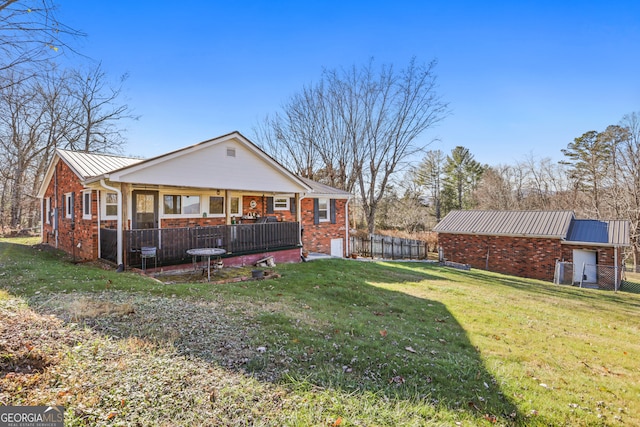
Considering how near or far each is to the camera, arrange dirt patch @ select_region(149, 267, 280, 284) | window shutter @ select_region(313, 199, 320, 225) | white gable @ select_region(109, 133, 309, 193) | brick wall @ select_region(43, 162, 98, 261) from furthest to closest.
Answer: window shutter @ select_region(313, 199, 320, 225), brick wall @ select_region(43, 162, 98, 261), white gable @ select_region(109, 133, 309, 193), dirt patch @ select_region(149, 267, 280, 284)

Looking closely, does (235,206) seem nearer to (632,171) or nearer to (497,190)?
(632,171)

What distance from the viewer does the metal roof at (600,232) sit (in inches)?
642

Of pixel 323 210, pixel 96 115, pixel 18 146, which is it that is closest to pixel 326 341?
pixel 323 210

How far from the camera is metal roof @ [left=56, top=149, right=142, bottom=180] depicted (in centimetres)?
1033

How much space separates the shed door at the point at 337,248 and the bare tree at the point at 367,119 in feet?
24.0

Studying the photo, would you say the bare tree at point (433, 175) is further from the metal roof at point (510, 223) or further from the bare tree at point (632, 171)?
the bare tree at point (632, 171)

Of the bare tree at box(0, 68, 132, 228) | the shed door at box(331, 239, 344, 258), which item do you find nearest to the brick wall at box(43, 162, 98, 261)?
the shed door at box(331, 239, 344, 258)

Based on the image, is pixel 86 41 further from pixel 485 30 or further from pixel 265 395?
pixel 485 30

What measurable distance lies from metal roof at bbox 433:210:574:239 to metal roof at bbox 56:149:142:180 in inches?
765

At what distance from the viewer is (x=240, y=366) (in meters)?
3.34

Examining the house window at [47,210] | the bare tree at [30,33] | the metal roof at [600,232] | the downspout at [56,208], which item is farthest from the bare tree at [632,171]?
the house window at [47,210]

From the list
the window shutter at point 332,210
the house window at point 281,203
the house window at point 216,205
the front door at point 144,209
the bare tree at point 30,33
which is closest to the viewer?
the bare tree at point 30,33

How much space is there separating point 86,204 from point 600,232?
25175 millimetres

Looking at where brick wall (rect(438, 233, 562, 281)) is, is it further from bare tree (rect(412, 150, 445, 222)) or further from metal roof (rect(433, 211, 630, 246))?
bare tree (rect(412, 150, 445, 222))
